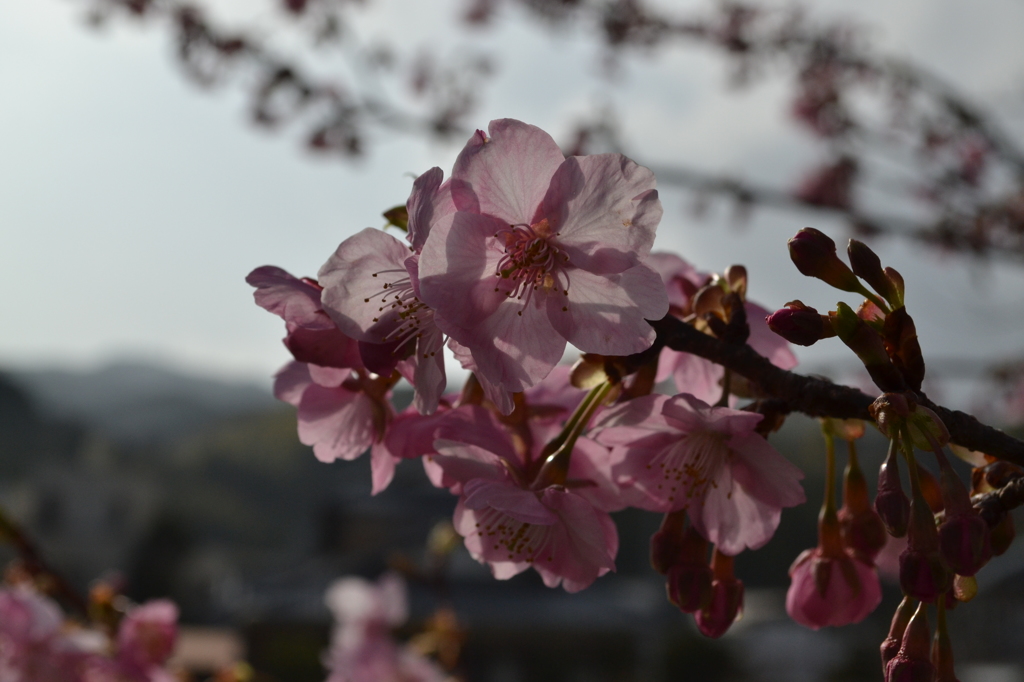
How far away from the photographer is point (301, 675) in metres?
10.5

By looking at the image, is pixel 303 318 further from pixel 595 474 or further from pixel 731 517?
pixel 731 517

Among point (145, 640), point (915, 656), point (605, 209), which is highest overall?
point (605, 209)

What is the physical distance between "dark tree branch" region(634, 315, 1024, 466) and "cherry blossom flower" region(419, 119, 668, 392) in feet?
0.19

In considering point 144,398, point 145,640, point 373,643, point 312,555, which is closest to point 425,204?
point 145,640

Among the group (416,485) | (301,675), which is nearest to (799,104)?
(301,675)

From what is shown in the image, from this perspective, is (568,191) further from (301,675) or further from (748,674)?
(748,674)

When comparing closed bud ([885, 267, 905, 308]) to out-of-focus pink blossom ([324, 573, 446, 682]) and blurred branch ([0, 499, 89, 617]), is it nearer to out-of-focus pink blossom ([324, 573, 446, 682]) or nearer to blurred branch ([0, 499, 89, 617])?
blurred branch ([0, 499, 89, 617])

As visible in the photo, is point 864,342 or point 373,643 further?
point 373,643

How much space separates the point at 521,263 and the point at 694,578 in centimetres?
32

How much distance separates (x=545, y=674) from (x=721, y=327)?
12.2 meters

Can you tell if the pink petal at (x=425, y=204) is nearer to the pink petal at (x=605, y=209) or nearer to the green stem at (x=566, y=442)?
the pink petal at (x=605, y=209)

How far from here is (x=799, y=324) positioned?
0.56 m

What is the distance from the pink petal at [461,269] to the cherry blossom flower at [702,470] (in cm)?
16

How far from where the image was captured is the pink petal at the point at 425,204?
1.90 ft
